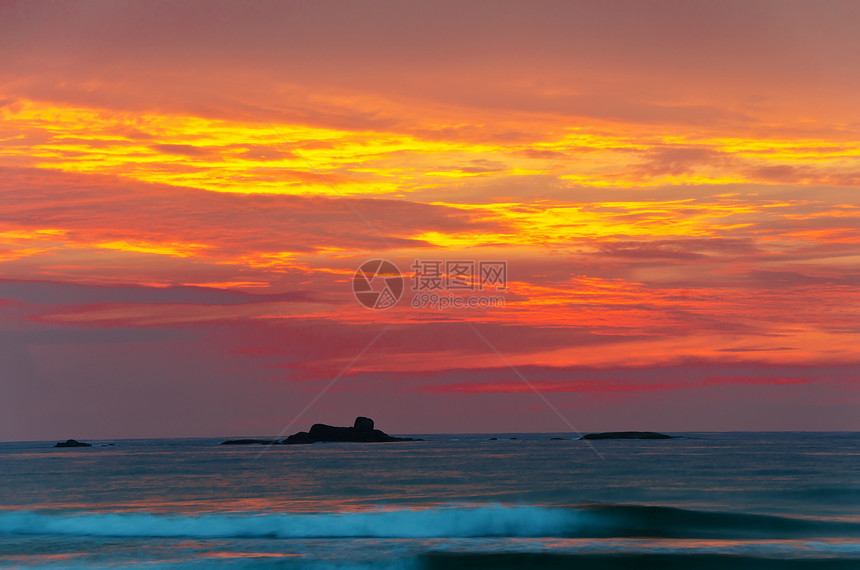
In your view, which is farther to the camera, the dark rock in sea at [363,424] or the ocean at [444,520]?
the dark rock in sea at [363,424]

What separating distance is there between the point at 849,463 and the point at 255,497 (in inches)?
1970

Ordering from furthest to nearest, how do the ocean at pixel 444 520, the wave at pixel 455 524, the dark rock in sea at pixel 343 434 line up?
1. the dark rock in sea at pixel 343 434
2. the wave at pixel 455 524
3. the ocean at pixel 444 520

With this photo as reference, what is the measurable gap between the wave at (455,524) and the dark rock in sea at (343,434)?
10508cm

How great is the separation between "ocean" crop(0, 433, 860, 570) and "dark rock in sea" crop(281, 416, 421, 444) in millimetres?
83733

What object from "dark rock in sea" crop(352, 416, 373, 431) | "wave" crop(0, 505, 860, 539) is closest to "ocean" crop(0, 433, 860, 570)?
"wave" crop(0, 505, 860, 539)

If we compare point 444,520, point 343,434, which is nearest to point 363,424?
point 343,434

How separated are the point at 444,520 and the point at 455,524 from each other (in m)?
0.73

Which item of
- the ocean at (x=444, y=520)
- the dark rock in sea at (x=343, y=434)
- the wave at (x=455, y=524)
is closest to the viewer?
the ocean at (x=444, y=520)

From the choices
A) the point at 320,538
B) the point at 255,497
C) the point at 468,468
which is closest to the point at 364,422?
the point at 468,468

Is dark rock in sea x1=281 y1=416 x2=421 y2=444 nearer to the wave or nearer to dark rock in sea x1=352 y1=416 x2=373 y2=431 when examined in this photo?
dark rock in sea x1=352 y1=416 x2=373 y2=431

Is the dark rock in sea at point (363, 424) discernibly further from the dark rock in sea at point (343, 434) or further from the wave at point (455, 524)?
the wave at point (455, 524)

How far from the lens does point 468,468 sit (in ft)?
212

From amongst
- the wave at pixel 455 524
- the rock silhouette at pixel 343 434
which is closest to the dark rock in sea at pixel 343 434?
the rock silhouette at pixel 343 434

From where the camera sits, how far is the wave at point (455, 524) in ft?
107
